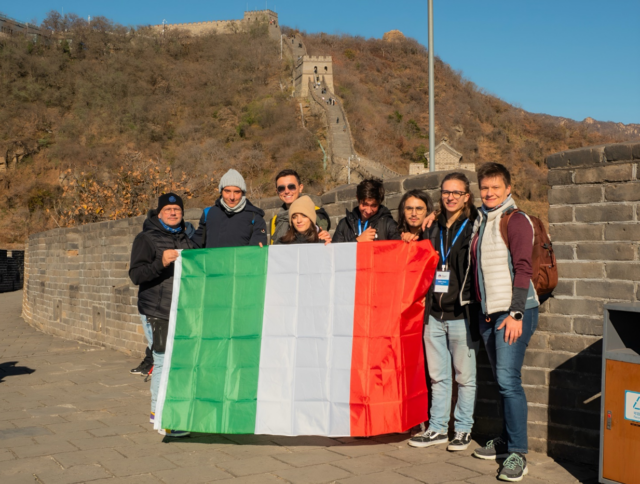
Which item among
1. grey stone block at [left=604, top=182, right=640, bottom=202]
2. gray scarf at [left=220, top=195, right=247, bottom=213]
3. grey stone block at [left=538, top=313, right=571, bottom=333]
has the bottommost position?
grey stone block at [left=538, top=313, right=571, bottom=333]

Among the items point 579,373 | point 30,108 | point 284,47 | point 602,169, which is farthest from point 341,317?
point 284,47

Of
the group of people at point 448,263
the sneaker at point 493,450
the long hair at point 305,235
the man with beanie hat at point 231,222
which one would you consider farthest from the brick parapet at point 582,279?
the man with beanie hat at point 231,222

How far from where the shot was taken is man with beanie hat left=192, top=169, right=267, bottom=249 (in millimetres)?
5863

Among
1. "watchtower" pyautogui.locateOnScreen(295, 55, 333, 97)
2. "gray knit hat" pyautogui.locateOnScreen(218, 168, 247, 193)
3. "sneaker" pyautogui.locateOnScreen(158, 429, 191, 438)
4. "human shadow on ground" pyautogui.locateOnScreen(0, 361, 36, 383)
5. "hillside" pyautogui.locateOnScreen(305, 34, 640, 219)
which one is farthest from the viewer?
"watchtower" pyautogui.locateOnScreen(295, 55, 333, 97)

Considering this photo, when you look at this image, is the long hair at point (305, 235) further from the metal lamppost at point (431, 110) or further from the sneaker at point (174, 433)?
the metal lamppost at point (431, 110)

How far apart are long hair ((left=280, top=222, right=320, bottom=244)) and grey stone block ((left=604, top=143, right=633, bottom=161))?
7.46ft

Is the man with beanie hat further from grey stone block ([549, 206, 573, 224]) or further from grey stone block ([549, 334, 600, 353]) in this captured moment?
grey stone block ([549, 334, 600, 353])

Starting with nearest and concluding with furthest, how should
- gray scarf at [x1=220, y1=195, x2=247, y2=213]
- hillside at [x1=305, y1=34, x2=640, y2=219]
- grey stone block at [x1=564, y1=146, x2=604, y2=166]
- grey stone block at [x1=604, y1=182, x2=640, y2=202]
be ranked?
grey stone block at [x1=604, y1=182, x2=640, y2=202]
grey stone block at [x1=564, y1=146, x2=604, y2=166]
gray scarf at [x1=220, y1=195, x2=247, y2=213]
hillside at [x1=305, y1=34, x2=640, y2=219]

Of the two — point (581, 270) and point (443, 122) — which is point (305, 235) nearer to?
point (581, 270)

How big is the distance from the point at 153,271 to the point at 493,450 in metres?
3.09

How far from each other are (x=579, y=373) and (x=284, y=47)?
89063 mm

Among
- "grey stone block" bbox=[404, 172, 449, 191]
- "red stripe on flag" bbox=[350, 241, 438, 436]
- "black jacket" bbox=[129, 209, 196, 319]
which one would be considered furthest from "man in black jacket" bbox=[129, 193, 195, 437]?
"grey stone block" bbox=[404, 172, 449, 191]

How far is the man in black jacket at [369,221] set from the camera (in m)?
5.30

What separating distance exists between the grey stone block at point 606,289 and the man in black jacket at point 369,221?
56.6 inches
